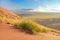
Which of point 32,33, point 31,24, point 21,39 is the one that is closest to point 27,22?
point 31,24

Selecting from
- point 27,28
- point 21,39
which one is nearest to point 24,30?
point 27,28

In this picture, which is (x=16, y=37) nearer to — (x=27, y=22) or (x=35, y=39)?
(x=35, y=39)

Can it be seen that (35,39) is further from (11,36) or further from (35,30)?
(35,30)

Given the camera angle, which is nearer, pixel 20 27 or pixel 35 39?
pixel 35 39

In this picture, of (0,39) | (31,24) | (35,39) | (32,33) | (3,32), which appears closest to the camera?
(0,39)

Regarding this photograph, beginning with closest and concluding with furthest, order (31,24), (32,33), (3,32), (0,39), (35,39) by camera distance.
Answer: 1. (0,39)
2. (35,39)
3. (3,32)
4. (32,33)
5. (31,24)

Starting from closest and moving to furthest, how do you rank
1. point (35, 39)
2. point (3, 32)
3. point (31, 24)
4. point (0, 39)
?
point (0, 39)
point (35, 39)
point (3, 32)
point (31, 24)

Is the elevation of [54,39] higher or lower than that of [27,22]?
lower

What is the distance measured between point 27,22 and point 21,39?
10.4ft

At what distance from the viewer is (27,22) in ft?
42.8

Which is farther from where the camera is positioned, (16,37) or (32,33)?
(32,33)

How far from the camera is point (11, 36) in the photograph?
10.3 m

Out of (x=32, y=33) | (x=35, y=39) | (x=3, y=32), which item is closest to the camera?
(x=35, y=39)

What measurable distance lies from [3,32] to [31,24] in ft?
7.60
